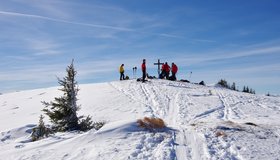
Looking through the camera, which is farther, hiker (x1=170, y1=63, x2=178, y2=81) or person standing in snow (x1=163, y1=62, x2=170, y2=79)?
person standing in snow (x1=163, y1=62, x2=170, y2=79)

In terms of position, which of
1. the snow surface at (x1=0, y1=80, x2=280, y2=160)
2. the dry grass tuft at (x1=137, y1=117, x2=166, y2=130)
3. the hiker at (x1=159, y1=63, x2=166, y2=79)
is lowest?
the snow surface at (x1=0, y1=80, x2=280, y2=160)

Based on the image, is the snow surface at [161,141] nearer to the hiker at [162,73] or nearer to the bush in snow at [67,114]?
the bush in snow at [67,114]

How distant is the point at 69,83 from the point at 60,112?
4.00 ft

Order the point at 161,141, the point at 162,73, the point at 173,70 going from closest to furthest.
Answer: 1. the point at 161,141
2. the point at 173,70
3. the point at 162,73

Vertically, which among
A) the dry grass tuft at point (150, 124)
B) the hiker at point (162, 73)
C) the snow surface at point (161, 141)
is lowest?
the snow surface at point (161, 141)

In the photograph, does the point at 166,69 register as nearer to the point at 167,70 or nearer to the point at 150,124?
the point at 167,70

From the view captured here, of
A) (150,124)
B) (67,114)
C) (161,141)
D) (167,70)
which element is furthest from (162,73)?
(161,141)

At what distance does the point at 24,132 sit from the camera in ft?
57.7

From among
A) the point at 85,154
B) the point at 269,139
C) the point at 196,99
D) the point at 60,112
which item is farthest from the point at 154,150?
the point at 196,99

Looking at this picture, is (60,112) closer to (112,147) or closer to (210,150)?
(112,147)

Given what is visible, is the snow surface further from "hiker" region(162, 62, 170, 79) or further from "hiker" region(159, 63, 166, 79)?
"hiker" region(159, 63, 166, 79)

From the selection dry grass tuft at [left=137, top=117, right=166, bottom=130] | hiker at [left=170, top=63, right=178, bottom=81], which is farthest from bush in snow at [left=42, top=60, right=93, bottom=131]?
hiker at [left=170, top=63, right=178, bottom=81]

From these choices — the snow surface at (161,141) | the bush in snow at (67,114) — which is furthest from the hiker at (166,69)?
A: the bush in snow at (67,114)

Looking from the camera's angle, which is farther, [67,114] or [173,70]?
[173,70]
